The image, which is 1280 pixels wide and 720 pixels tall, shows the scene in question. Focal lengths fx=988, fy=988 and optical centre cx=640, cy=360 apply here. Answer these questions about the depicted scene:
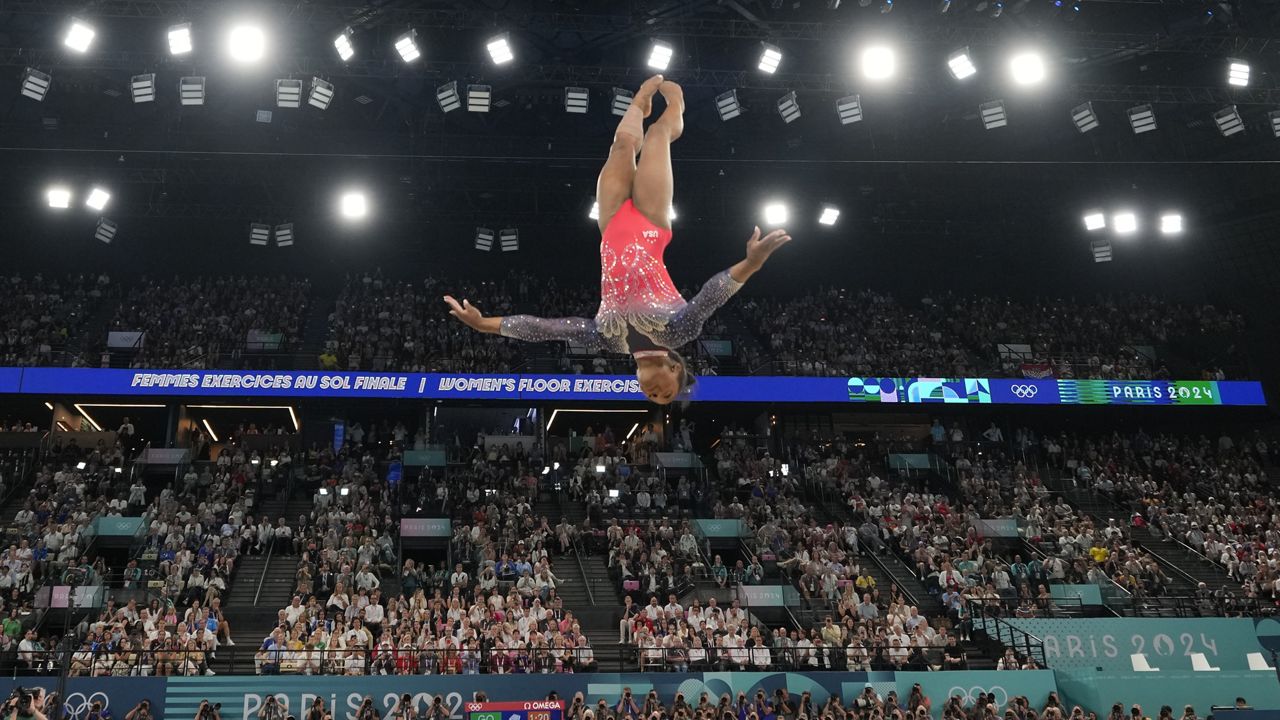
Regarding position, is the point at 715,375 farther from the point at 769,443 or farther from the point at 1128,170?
the point at 1128,170

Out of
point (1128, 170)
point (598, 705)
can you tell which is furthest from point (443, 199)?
point (1128, 170)

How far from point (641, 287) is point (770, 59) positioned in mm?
13079

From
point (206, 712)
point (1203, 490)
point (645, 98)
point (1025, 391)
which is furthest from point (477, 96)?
point (1203, 490)

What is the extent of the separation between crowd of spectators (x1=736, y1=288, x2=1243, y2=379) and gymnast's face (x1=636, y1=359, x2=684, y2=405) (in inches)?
801

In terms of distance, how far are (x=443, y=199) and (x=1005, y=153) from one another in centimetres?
1503

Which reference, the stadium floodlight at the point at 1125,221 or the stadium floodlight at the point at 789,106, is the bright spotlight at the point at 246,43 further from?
the stadium floodlight at the point at 1125,221

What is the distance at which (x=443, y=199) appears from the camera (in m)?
27.2

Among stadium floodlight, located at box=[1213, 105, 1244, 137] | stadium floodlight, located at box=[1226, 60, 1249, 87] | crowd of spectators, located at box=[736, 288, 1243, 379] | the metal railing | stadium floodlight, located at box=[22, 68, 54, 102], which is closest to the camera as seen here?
the metal railing

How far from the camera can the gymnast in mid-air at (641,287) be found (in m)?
5.79

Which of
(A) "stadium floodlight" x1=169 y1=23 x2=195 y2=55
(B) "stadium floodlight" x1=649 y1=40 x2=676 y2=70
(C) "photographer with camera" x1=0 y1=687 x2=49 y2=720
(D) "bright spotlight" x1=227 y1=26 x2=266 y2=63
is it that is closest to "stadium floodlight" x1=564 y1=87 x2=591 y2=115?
(B) "stadium floodlight" x1=649 y1=40 x2=676 y2=70

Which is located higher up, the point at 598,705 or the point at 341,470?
the point at 341,470

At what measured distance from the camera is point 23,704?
499 inches

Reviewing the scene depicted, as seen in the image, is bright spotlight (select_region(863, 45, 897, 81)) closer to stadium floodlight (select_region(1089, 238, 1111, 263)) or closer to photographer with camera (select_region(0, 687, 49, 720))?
stadium floodlight (select_region(1089, 238, 1111, 263))

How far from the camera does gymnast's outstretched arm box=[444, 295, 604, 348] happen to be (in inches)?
234
